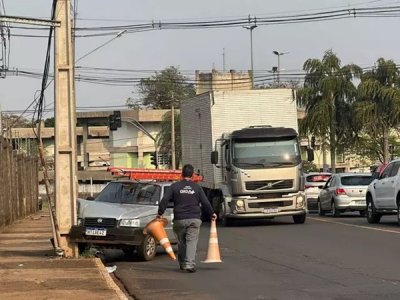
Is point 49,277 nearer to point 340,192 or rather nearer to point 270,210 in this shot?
point 270,210

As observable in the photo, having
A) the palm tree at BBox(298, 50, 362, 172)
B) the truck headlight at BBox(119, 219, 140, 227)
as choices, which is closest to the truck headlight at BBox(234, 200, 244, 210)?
the truck headlight at BBox(119, 219, 140, 227)

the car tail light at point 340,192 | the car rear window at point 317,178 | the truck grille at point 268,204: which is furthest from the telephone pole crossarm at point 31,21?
the car rear window at point 317,178

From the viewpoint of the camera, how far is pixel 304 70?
46.8 meters

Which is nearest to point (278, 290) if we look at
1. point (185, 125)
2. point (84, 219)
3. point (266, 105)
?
point (84, 219)

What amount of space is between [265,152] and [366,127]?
26340 millimetres

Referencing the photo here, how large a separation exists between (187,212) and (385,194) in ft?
35.5

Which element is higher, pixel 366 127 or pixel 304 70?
pixel 304 70

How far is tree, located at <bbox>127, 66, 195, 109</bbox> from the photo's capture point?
81900 mm

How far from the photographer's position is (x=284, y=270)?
1259 centimetres

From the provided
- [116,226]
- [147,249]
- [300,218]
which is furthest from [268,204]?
[116,226]

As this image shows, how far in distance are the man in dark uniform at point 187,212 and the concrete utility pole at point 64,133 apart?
2527 mm

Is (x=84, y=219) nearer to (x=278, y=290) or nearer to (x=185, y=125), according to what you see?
(x=278, y=290)

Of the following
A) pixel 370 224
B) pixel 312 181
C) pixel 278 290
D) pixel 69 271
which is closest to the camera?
pixel 278 290

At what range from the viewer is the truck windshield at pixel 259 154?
75.3 feet
